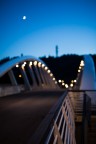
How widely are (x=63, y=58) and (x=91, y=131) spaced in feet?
263

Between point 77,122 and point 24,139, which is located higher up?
point 24,139

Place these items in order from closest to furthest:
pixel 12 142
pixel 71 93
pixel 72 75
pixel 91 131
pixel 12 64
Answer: pixel 12 142 → pixel 91 131 → pixel 71 93 → pixel 12 64 → pixel 72 75

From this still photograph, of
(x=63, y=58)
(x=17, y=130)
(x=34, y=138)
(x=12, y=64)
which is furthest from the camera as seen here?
(x=63, y=58)

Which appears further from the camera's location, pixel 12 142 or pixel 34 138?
pixel 12 142

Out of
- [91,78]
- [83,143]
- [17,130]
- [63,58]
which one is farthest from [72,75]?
[17,130]

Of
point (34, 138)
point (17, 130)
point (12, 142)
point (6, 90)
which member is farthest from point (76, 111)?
point (34, 138)

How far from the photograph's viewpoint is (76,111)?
17156 millimetres

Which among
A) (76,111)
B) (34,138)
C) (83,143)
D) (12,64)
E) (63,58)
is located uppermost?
(63,58)

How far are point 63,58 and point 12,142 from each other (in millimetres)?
91712

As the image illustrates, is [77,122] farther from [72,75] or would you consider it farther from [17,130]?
[72,75]

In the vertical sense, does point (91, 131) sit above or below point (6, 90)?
below

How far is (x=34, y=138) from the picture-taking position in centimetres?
272

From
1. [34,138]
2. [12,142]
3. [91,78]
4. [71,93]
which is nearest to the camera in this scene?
[34,138]

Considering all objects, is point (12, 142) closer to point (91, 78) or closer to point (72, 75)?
point (91, 78)
